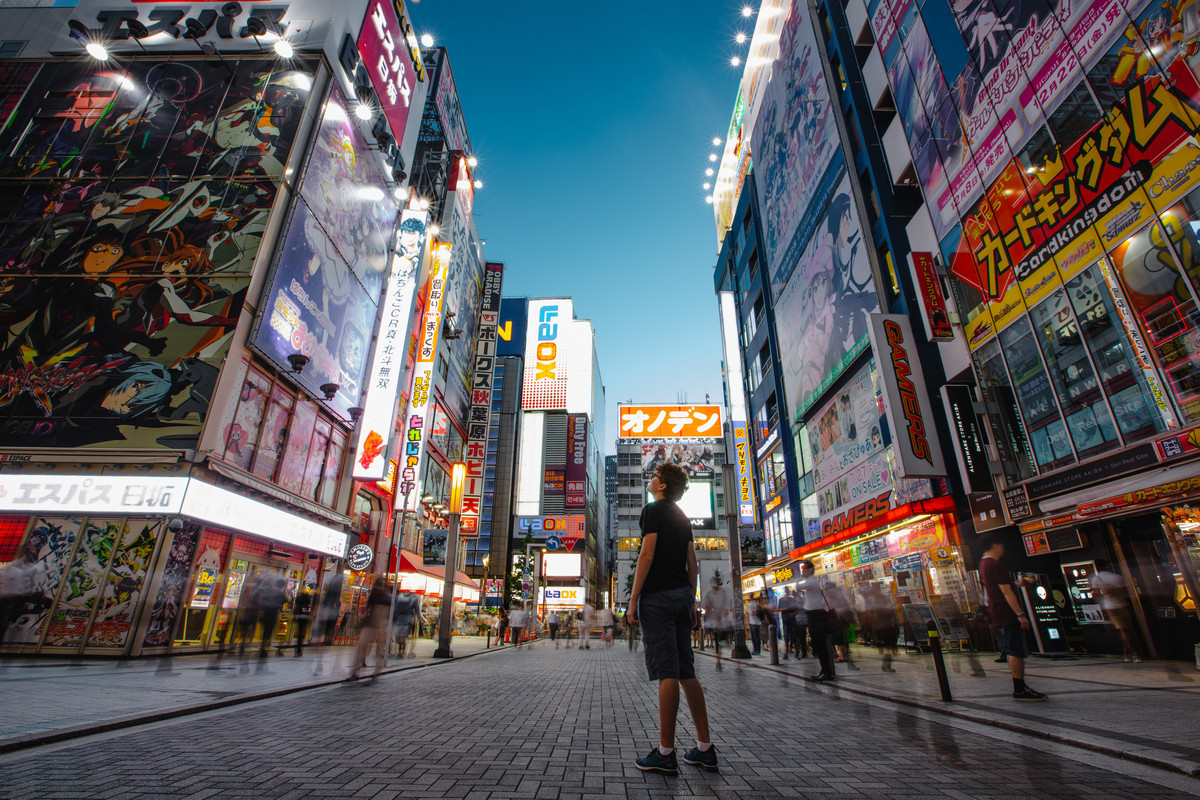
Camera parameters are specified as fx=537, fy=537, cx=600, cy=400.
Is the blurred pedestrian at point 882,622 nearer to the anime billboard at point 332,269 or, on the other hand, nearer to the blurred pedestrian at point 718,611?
the blurred pedestrian at point 718,611

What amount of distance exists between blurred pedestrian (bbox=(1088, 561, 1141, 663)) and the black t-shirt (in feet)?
35.1

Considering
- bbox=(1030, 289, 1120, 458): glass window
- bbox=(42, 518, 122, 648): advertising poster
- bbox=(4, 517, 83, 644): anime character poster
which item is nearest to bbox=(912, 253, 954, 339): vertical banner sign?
bbox=(1030, 289, 1120, 458): glass window

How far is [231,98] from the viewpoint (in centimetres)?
1648

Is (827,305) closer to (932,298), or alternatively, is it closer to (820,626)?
(932,298)

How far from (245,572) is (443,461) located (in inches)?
683

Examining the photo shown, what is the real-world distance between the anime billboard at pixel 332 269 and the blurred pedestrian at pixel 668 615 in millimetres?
13703

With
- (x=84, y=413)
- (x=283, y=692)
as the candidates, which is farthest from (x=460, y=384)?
(x=283, y=692)

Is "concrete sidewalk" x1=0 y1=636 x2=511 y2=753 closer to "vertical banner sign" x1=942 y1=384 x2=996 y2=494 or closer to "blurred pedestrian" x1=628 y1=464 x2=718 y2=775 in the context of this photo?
"blurred pedestrian" x1=628 y1=464 x2=718 y2=775

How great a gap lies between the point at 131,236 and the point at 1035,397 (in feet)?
73.9

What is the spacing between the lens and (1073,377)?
11.0 metres

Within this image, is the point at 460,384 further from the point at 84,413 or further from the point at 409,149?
the point at 84,413

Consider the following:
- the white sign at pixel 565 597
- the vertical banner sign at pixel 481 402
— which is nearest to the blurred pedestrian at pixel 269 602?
the vertical banner sign at pixel 481 402

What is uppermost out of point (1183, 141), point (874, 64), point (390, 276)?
point (874, 64)

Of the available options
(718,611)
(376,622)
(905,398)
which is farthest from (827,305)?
(376,622)
